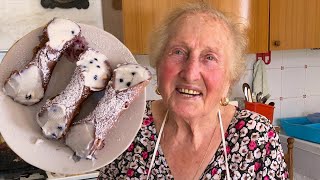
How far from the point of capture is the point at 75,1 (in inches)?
56.1

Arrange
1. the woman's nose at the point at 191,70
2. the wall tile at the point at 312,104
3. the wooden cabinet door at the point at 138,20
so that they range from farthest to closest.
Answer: the wall tile at the point at 312,104 < the wooden cabinet door at the point at 138,20 < the woman's nose at the point at 191,70

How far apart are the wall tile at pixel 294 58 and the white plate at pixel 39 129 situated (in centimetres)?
164

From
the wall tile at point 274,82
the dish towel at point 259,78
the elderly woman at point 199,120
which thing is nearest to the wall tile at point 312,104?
the wall tile at point 274,82

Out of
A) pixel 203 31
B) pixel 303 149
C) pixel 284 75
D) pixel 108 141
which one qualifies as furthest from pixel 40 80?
pixel 284 75

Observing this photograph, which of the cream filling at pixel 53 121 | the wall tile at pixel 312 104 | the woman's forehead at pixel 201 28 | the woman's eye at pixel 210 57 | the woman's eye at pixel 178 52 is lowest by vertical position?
the wall tile at pixel 312 104

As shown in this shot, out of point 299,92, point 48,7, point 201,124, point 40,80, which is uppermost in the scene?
point 48,7

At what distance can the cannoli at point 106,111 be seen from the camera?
0.69 metres

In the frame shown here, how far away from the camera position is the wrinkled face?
87 cm

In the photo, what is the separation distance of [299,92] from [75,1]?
Result: 1.40 meters

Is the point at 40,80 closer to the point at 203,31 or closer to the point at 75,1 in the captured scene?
the point at 203,31

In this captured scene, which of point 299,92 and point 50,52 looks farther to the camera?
point 299,92

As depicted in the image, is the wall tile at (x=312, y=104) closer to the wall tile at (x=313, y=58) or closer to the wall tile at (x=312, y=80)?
the wall tile at (x=312, y=80)

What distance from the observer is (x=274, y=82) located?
2205 mm

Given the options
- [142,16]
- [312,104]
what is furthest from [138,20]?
[312,104]
